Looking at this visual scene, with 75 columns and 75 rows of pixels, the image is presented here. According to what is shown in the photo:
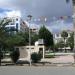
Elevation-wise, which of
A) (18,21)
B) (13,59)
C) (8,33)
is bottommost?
(13,59)

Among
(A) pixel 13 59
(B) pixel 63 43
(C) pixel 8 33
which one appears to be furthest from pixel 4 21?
(B) pixel 63 43

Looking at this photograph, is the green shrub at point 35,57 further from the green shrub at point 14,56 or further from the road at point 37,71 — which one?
the road at point 37,71

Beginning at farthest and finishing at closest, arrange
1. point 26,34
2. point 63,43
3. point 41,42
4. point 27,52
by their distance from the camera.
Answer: point 63,43
point 26,34
point 41,42
point 27,52

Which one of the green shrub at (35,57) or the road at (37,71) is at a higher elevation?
the green shrub at (35,57)

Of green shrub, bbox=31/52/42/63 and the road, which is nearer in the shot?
the road

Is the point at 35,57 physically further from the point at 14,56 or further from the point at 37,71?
the point at 37,71

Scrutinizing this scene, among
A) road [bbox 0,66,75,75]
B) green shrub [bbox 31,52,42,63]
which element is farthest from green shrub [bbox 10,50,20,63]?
road [bbox 0,66,75,75]

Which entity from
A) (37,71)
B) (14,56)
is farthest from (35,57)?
(37,71)

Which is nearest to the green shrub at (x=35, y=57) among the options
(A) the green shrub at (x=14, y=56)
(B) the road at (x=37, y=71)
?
(A) the green shrub at (x=14, y=56)

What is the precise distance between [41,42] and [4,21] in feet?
102

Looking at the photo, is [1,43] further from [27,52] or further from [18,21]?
[18,21]

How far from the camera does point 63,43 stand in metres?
157

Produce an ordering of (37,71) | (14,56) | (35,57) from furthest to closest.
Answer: (14,56) < (35,57) < (37,71)

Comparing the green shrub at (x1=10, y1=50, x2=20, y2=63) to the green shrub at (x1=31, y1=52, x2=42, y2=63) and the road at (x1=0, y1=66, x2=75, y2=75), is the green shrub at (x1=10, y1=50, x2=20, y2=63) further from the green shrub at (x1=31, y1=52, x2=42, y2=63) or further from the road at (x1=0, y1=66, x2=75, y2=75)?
the road at (x1=0, y1=66, x2=75, y2=75)
